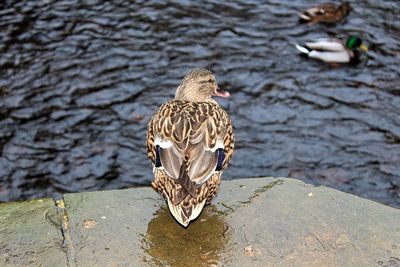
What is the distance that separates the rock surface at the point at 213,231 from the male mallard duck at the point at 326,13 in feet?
23.4

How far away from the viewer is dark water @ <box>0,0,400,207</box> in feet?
27.8

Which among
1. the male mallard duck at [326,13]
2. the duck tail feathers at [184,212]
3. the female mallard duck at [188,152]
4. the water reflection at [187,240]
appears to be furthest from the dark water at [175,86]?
the duck tail feathers at [184,212]

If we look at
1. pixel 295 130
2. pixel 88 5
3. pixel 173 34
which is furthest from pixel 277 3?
pixel 295 130

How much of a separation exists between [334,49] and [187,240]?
7.19 meters

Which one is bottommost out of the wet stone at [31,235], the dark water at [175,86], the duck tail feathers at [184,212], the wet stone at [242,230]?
the dark water at [175,86]

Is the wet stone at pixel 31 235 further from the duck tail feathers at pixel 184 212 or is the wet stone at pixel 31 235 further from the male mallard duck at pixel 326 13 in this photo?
the male mallard duck at pixel 326 13

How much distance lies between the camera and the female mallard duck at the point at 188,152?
4.54 m

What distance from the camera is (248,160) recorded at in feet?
28.4

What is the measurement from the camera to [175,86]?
9.92m

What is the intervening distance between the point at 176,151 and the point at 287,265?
3.11ft

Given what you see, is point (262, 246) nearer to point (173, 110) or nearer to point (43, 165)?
point (173, 110)

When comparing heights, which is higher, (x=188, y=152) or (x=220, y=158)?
(x=188, y=152)

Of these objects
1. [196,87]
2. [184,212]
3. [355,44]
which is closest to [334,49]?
[355,44]

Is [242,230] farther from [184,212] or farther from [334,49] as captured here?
[334,49]
